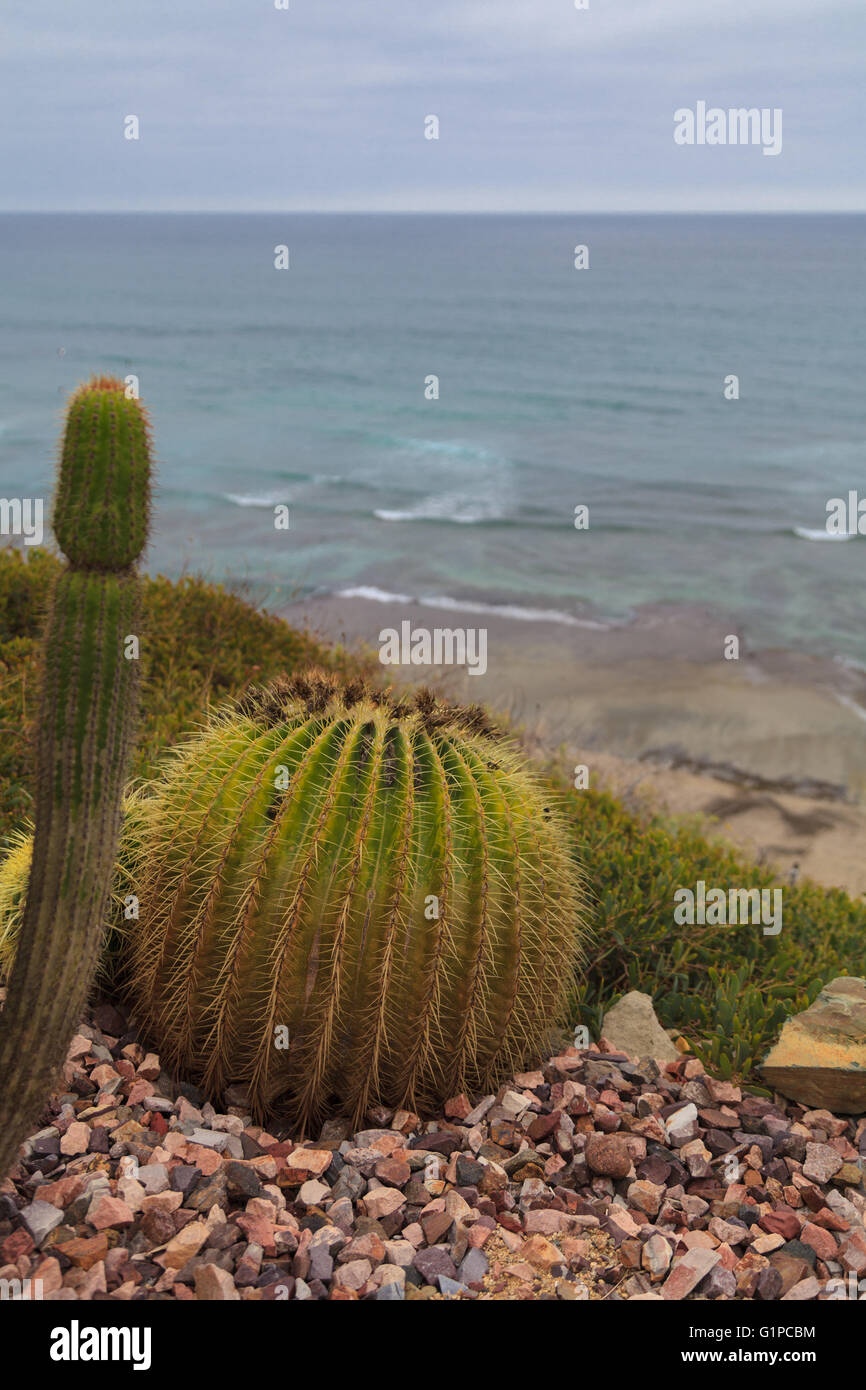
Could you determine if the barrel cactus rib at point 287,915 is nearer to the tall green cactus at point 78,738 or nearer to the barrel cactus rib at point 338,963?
the barrel cactus rib at point 338,963

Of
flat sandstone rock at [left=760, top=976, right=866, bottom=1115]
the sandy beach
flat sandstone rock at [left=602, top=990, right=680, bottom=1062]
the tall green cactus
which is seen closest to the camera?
the tall green cactus

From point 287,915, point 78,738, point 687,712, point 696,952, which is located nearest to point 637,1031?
point 696,952

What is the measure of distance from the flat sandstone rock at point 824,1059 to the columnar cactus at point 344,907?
1.06 m

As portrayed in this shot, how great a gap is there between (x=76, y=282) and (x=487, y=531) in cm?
7432

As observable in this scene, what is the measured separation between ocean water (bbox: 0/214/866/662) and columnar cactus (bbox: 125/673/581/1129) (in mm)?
6180

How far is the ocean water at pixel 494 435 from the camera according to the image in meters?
22.8

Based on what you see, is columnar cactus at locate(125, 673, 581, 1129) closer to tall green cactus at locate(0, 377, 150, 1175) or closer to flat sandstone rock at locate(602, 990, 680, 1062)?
flat sandstone rock at locate(602, 990, 680, 1062)

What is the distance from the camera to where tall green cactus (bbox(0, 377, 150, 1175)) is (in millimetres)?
2797

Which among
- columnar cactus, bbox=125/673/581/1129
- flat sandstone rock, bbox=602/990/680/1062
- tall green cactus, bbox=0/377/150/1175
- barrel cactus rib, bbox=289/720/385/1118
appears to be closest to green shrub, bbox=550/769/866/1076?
flat sandstone rock, bbox=602/990/680/1062

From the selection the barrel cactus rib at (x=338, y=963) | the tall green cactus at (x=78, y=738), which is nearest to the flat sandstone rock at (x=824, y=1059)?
the barrel cactus rib at (x=338, y=963)

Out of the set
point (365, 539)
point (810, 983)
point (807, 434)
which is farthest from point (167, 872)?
point (807, 434)

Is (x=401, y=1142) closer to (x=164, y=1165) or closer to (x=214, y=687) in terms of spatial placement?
(x=164, y=1165)

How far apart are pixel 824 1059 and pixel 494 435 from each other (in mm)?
34586

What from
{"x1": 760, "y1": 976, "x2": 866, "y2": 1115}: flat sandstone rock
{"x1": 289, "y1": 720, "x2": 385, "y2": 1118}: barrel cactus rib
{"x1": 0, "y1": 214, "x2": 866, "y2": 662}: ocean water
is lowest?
{"x1": 760, "y1": 976, "x2": 866, "y2": 1115}: flat sandstone rock
